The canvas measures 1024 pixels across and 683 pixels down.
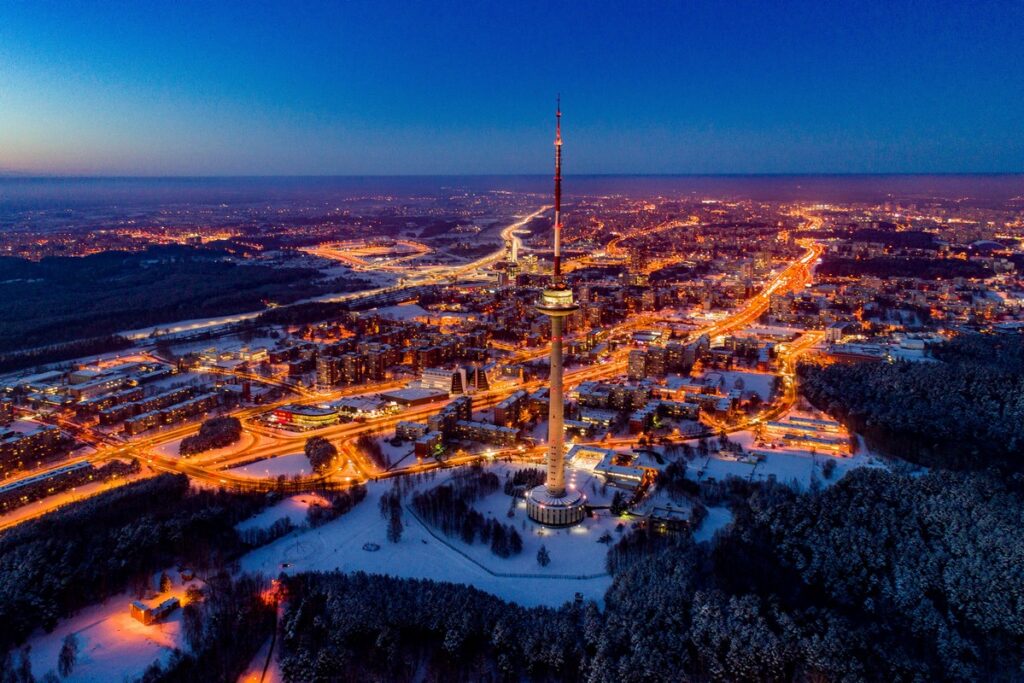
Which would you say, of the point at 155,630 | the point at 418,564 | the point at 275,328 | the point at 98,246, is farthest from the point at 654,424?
the point at 98,246

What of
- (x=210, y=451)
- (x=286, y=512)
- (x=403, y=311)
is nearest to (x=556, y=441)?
(x=286, y=512)

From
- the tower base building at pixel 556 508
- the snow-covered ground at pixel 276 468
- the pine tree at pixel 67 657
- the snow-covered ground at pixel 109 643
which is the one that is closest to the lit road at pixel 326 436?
the snow-covered ground at pixel 276 468

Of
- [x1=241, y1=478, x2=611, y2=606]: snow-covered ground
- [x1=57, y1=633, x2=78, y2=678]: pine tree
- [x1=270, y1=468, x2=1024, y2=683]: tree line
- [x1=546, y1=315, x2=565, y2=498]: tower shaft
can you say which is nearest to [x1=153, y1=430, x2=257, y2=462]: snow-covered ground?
[x1=241, y1=478, x2=611, y2=606]: snow-covered ground

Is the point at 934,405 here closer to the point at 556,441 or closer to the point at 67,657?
the point at 556,441

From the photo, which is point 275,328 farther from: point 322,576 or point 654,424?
point 322,576

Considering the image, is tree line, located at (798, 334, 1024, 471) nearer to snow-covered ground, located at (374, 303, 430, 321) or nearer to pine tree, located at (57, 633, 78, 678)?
snow-covered ground, located at (374, 303, 430, 321)

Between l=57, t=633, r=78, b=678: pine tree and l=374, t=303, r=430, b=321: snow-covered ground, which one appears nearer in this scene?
l=57, t=633, r=78, b=678: pine tree

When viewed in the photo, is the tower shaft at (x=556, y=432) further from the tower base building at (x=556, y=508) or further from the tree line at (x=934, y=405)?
the tree line at (x=934, y=405)
